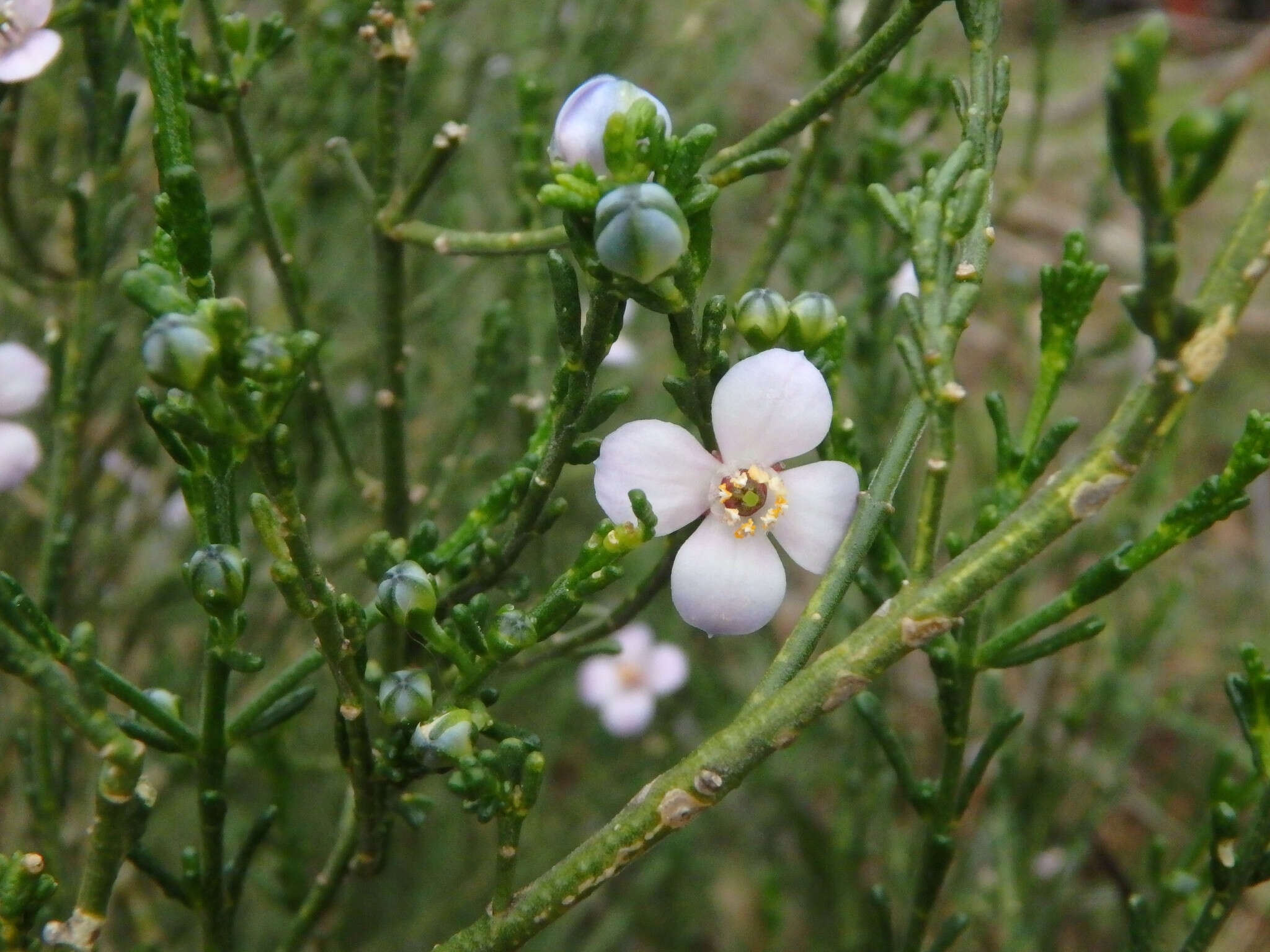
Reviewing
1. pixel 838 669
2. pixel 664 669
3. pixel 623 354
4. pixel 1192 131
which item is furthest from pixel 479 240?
pixel 664 669

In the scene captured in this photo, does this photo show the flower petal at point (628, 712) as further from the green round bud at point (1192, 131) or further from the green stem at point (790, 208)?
the green round bud at point (1192, 131)

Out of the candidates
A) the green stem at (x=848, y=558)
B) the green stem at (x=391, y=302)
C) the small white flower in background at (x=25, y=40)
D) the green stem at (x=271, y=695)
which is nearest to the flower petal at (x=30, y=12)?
the small white flower in background at (x=25, y=40)

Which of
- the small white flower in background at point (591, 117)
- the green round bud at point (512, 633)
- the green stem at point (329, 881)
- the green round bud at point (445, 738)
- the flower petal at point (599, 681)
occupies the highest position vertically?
the small white flower in background at point (591, 117)

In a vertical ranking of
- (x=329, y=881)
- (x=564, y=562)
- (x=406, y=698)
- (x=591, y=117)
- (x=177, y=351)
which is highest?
(x=591, y=117)

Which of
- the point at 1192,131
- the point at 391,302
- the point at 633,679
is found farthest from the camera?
the point at 633,679

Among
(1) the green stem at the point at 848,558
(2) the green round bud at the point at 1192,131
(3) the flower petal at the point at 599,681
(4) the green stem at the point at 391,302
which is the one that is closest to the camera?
(2) the green round bud at the point at 1192,131

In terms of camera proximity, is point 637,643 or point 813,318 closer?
point 813,318

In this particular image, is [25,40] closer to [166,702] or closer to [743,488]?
[166,702]
